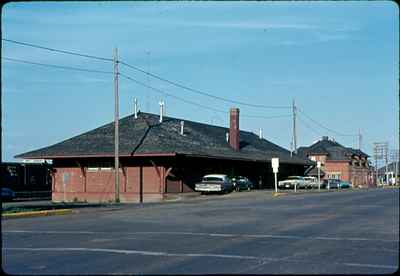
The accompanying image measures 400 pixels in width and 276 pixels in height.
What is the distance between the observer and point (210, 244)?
47.3 feet

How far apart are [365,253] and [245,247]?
8.33 feet

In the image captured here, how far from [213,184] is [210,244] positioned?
3361 centimetres

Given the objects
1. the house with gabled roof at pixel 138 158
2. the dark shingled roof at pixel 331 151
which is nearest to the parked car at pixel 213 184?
the house with gabled roof at pixel 138 158

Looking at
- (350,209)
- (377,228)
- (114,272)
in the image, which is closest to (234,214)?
(350,209)

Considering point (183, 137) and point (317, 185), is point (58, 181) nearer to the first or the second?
point (183, 137)

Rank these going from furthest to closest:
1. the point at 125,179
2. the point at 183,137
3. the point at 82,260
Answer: the point at 183,137
the point at 125,179
the point at 82,260

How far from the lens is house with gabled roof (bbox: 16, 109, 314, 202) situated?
45.4 metres

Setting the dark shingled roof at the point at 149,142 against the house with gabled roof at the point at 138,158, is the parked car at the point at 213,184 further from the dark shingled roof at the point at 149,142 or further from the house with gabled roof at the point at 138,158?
the dark shingled roof at the point at 149,142

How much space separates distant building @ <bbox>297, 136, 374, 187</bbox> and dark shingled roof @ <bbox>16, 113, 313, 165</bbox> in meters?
46.0

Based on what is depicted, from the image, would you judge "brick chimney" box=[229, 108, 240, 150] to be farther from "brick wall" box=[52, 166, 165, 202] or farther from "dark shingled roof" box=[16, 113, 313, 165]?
"brick wall" box=[52, 166, 165, 202]

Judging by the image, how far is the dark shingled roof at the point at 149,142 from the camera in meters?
45.4

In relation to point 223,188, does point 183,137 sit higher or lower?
higher

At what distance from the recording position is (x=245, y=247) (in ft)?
45.0

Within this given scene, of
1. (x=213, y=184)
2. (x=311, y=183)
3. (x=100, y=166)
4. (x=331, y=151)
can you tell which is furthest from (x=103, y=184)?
(x=331, y=151)
